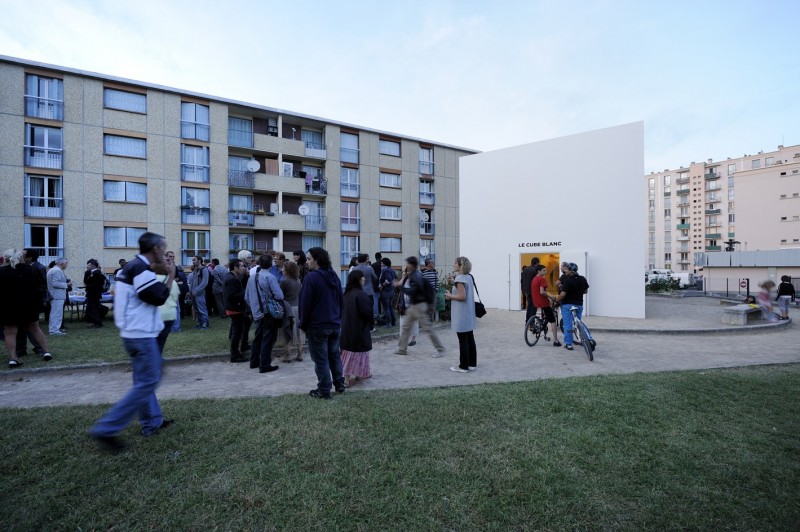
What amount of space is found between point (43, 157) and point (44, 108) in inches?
102

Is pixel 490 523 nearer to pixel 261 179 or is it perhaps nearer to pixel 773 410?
pixel 773 410

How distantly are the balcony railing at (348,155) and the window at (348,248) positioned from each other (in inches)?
236

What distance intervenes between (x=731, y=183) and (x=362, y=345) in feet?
291

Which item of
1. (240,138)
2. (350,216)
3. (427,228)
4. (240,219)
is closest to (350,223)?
(350,216)

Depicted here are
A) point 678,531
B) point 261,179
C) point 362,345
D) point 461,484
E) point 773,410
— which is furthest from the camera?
point 261,179

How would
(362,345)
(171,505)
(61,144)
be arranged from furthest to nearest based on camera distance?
(61,144), (362,345), (171,505)

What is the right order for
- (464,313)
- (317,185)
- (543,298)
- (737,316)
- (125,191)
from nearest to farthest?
(464,313) < (543,298) < (737,316) < (125,191) < (317,185)

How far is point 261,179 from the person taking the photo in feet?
92.8

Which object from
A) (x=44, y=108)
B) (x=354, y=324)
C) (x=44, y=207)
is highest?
(x=44, y=108)

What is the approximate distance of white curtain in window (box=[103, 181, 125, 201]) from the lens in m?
23.0

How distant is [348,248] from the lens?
3183cm

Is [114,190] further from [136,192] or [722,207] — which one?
[722,207]

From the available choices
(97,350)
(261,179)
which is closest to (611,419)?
(97,350)

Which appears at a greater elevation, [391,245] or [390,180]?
[390,180]
